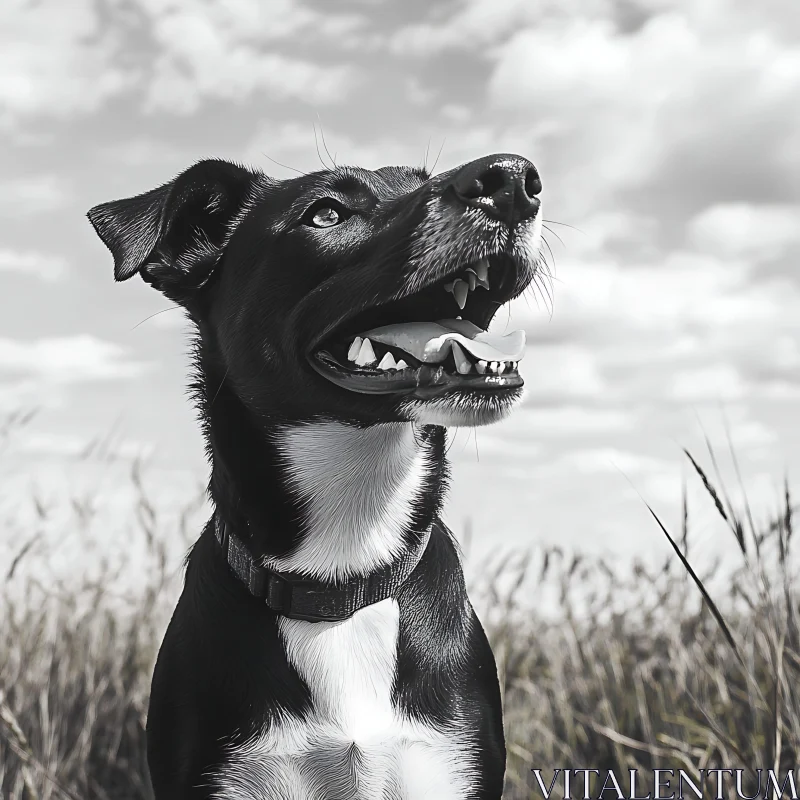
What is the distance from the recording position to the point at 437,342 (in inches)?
109

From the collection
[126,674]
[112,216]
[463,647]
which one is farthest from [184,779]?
[126,674]

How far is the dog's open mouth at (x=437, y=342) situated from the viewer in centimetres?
274

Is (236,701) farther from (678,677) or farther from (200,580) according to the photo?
(678,677)

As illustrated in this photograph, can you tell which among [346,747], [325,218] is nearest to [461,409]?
[325,218]

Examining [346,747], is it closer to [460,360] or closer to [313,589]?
[313,589]

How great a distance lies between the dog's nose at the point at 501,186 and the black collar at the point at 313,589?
1.11 meters

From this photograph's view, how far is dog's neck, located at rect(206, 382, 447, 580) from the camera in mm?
3008

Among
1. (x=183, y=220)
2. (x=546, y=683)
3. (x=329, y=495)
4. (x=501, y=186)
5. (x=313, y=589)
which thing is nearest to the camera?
(x=501, y=186)

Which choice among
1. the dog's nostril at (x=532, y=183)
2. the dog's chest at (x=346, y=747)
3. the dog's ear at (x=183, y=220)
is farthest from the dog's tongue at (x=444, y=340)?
the dog's chest at (x=346, y=747)

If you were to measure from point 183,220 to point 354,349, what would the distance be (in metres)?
0.91

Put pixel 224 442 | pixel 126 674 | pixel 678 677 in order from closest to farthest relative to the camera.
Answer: pixel 224 442 < pixel 678 677 < pixel 126 674

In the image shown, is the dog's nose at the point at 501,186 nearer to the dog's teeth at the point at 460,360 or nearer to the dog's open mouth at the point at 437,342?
the dog's open mouth at the point at 437,342

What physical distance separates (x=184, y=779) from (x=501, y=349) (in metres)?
1.57

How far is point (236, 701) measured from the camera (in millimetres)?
2842
